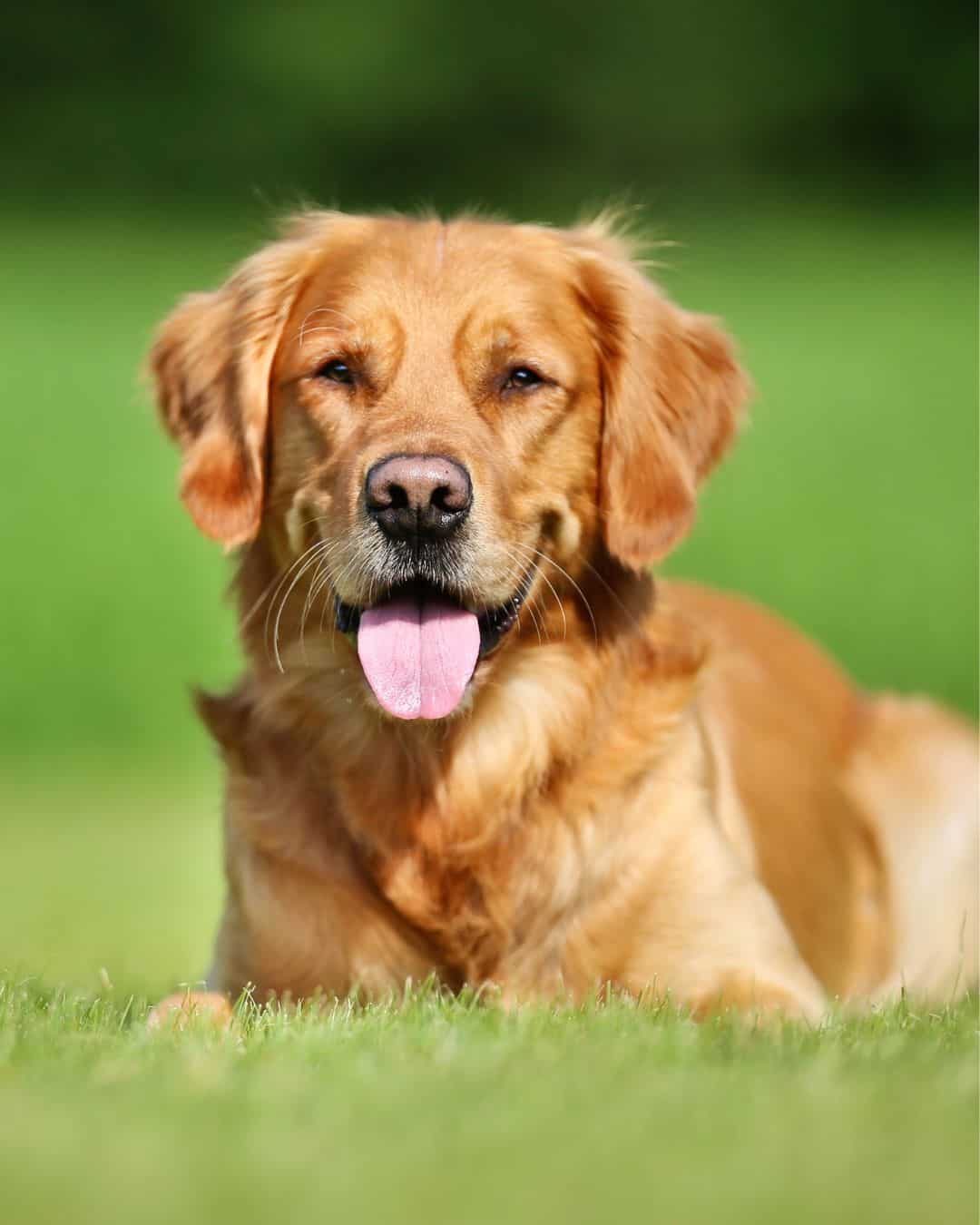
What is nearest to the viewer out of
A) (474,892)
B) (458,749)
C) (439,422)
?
(439,422)

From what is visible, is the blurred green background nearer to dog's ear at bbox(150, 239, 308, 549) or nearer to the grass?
dog's ear at bbox(150, 239, 308, 549)

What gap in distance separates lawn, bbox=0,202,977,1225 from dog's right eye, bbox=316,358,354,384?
0.71m

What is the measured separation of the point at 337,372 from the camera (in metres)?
4.21

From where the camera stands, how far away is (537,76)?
31.0 metres

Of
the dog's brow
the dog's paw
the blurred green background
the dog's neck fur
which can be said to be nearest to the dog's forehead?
the dog's brow

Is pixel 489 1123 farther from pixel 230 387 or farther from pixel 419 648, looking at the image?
pixel 230 387

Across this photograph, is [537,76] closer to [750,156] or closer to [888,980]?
[750,156]

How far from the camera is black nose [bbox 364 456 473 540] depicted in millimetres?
3820

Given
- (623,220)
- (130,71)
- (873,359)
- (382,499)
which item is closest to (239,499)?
(382,499)

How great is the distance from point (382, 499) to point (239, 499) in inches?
22.5

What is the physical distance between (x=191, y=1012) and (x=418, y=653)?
0.87m

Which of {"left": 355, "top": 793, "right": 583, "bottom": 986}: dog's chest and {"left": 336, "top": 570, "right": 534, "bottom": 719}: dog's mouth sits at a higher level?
{"left": 336, "top": 570, "right": 534, "bottom": 719}: dog's mouth


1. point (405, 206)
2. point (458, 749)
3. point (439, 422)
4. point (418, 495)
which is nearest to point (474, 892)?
point (458, 749)

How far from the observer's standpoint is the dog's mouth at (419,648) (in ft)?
13.0
